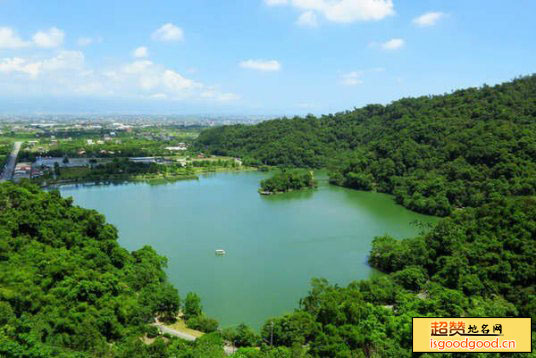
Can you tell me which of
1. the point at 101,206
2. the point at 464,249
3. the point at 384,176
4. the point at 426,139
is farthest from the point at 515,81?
the point at 101,206

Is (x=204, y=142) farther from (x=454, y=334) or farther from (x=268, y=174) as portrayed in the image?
(x=454, y=334)

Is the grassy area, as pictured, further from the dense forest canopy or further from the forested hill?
the forested hill

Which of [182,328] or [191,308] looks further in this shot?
[191,308]

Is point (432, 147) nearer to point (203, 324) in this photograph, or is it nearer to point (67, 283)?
point (203, 324)

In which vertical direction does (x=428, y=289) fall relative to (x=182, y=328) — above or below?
above

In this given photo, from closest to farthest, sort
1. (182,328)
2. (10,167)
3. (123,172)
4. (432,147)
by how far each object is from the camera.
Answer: (182,328) < (432,147) < (123,172) < (10,167)

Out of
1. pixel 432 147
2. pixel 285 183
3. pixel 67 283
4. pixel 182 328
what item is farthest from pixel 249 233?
pixel 432 147

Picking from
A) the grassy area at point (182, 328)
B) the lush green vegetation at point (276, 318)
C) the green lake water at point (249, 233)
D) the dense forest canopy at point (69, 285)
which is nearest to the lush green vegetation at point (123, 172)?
the green lake water at point (249, 233)
